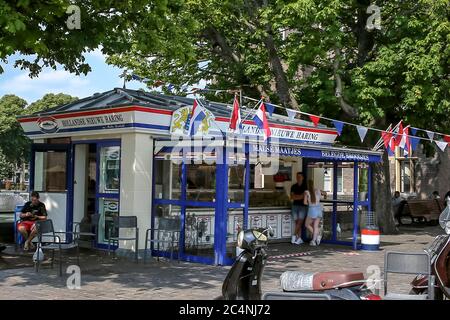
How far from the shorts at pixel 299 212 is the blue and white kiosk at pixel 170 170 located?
38 centimetres

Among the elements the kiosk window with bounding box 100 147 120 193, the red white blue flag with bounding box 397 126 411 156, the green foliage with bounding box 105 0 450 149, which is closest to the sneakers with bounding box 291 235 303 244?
the red white blue flag with bounding box 397 126 411 156

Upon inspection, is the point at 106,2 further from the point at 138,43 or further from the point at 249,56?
the point at 249,56

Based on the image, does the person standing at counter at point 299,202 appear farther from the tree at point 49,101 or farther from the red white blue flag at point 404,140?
the tree at point 49,101

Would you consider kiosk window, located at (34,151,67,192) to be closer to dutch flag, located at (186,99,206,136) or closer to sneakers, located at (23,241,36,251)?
sneakers, located at (23,241,36,251)

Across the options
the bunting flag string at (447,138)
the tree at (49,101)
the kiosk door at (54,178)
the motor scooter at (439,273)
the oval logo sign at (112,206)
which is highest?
the tree at (49,101)

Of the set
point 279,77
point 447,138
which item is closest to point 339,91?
point 279,77

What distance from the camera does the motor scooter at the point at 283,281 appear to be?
5004mm

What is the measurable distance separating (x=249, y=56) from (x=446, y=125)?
269 inches

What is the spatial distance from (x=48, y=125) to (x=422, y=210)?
15072 mm

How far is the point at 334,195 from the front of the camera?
1583cm

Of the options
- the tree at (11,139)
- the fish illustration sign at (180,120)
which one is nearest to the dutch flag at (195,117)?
the fish illustration sign at (180,120)

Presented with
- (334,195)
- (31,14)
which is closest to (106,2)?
(31,14)

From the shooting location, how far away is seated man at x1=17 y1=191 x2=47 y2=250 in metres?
12.5

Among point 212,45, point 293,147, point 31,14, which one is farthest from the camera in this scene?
point 212,45
